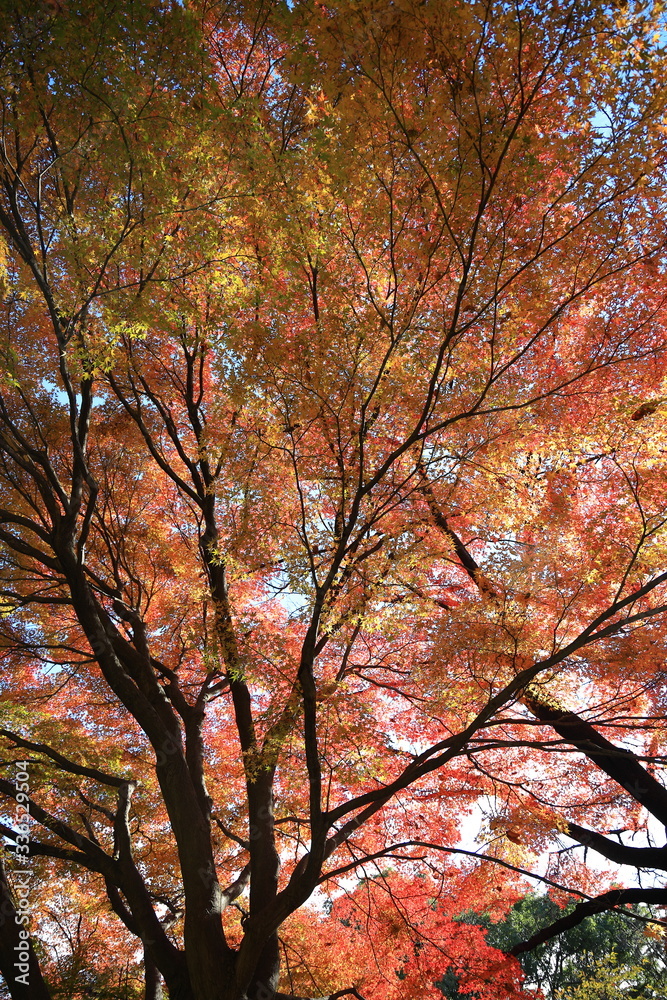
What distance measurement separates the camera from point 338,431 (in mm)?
3711

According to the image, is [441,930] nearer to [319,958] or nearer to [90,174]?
[319,958]

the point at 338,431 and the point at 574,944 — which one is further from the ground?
the point at 338,431

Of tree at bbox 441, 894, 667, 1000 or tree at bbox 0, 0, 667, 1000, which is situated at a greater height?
tree at bbox 0, 0, 667, 1000

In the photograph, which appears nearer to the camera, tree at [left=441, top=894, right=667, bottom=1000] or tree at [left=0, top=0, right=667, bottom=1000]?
tree at [left=0, top=0, right=667, bottom=1000]

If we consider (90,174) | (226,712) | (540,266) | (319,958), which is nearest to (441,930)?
(319,958)

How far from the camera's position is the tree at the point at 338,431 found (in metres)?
3.12

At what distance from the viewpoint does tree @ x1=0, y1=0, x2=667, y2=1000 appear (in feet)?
10.2

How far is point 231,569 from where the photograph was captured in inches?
229

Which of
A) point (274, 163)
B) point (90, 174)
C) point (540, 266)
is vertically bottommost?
point (540, 266)

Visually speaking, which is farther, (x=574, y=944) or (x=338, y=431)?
(x=574, y=944)

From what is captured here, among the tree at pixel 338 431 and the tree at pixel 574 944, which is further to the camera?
the tree at pixel 574 944

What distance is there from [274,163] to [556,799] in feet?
24.0

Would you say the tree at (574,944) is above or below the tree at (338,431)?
below

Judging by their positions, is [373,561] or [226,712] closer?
[373,561]
